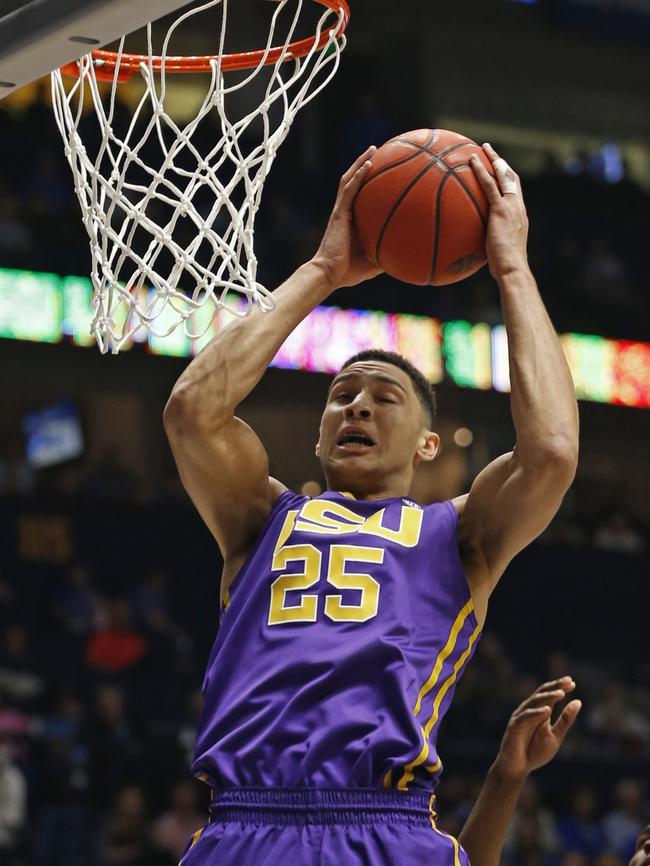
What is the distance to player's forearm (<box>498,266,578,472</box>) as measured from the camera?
324 centimetres

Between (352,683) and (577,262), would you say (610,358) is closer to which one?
(577,262)

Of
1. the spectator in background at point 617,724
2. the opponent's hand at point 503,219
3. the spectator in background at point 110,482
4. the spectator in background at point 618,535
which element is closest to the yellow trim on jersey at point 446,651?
the opponent's hand at point 503,219

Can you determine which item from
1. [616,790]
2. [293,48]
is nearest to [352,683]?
[293,48]

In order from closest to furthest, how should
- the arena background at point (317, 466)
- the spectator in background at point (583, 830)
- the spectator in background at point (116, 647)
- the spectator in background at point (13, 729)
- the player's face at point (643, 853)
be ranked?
the player's face at point (643, 853) → the spectator in background at point (13, 729) → the arena background at point (317, 466) → the spectator in background at point (583, 830) → the spectator in background at point (116, 647)

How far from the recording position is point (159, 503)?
39.8ft

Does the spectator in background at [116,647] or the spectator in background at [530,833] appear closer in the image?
the spectator in background at [530,833]

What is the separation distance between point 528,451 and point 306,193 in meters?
11.2

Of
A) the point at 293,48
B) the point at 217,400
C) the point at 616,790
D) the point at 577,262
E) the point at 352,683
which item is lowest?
the point at 616,790

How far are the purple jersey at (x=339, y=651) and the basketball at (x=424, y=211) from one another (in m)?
0.58

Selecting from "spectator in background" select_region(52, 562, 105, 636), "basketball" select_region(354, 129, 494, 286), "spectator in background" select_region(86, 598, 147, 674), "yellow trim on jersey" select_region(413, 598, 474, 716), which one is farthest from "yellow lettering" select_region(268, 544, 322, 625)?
"spectator in background" select_region(52, 562, 105, 636)

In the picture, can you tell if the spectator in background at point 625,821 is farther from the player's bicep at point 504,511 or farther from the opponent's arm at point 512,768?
the player's bicep at point 504,511

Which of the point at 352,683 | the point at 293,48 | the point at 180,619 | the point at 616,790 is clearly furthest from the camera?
the point at 180,619

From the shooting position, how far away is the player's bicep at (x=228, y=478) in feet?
11.2

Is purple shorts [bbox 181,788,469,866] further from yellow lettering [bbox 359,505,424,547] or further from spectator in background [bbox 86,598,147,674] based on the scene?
spectator in background [bbox 86,598,147,674]
